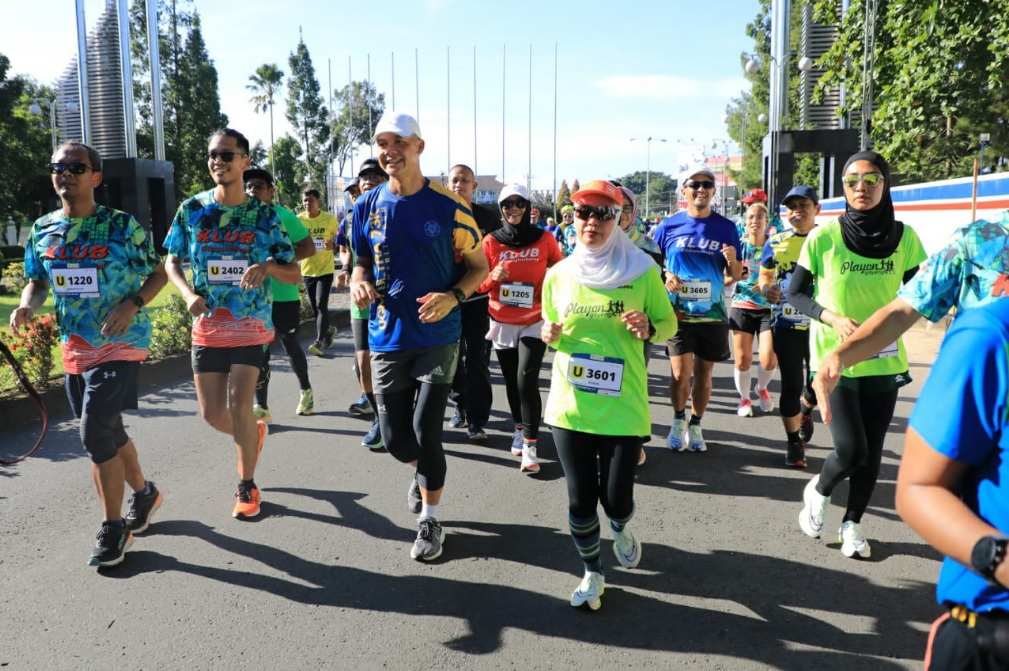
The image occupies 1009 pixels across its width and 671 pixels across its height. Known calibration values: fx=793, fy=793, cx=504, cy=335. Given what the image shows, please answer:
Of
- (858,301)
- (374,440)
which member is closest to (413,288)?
(858,301)

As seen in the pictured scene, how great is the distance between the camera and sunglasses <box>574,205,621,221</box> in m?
3.71

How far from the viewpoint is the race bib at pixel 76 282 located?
4.22 metres

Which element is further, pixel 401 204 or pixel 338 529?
pixel 338 529

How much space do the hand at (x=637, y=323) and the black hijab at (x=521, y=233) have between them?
2.82 m

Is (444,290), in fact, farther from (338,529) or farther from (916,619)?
(916,619)

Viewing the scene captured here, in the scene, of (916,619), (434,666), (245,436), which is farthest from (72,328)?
(916,619)

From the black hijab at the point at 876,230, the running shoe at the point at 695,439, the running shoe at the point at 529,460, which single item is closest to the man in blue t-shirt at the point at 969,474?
the black hijab at the point at 876,230

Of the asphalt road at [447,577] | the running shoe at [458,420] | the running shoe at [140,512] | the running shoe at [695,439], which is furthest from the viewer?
the running shoe at [458,420]

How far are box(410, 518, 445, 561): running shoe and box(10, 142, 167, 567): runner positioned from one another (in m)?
1.54

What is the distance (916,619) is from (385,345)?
2.87 metres

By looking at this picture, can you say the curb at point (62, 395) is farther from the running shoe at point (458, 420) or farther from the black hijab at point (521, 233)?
the black hijab at point (521, 233)

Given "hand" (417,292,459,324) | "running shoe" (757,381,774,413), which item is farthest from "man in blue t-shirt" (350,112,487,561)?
"running shoe" (757,381,774,413)

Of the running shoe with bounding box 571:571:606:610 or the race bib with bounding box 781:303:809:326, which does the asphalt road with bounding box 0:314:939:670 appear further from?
the race bib with bounding box 781:303:809:326

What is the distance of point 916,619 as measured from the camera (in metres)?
3.56
